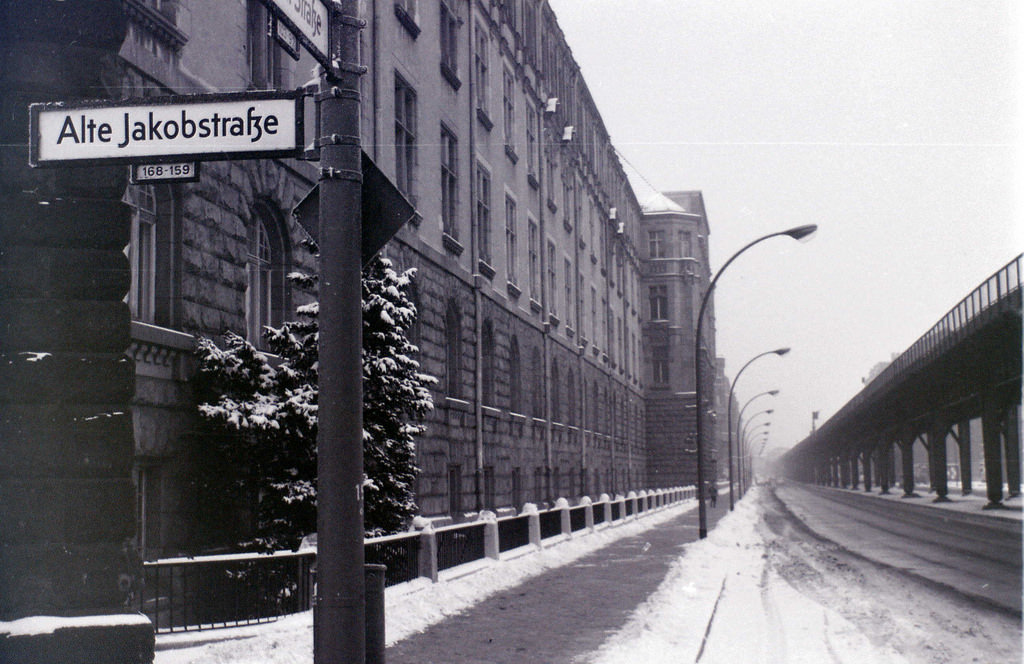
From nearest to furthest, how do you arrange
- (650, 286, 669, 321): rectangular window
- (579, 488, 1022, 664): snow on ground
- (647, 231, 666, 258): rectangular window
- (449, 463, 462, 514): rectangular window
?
1. (579, 488, 1022, 664): snow on ground
2. (449, 463, 462, 514): rectangular window
3. (650, 286, 669, 321): rectangular window
4. (647, 231, 666, 258): rectangular window

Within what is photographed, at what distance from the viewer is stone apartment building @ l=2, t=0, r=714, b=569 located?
1345 cm

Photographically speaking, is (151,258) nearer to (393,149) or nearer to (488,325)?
(393,149)

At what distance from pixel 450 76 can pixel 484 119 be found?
3.76m

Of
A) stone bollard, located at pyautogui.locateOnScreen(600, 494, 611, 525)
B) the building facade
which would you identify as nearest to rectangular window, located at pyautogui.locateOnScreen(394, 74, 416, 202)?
stone bollard, located at pyautogui.locateOnScreen(600, 494, 611, 525)

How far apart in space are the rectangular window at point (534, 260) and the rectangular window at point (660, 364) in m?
45.4

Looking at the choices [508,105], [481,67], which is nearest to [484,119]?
[481,67]

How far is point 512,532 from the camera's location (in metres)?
21.5

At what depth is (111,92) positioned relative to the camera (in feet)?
25.2

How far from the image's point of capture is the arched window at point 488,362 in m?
31.0

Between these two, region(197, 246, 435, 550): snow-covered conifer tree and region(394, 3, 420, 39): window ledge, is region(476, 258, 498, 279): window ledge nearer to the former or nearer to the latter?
region(394, 3, 420, 39): window ledge

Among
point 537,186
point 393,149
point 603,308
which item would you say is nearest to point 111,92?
point 393,149

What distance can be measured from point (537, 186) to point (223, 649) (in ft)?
103

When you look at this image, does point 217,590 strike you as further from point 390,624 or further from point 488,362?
point 488,362

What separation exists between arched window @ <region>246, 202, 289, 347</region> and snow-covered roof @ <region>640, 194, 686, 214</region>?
73418 millimetres
